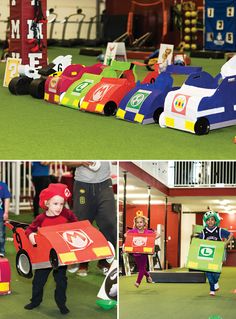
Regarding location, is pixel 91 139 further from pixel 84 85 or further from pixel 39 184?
pixel 39 184

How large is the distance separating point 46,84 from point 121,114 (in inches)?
60.6

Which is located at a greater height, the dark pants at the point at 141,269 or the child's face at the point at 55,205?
the child's face at the point at 55,205

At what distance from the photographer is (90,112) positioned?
330 inches

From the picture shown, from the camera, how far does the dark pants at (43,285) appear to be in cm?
404

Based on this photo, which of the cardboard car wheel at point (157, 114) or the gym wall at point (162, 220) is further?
the cardboard car wheel at point (157, 114)

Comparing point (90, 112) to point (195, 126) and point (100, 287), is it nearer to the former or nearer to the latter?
point (195, 126)

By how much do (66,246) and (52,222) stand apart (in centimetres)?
20

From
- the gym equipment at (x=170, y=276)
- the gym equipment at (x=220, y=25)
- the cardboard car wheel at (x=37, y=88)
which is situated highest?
the gym equipment at (x=220, y=25)

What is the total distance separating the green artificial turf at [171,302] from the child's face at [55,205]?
1.66 feet

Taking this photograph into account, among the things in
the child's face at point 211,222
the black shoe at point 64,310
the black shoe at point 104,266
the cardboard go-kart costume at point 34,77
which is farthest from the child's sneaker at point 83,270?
the cardboard go-kart costume at point 34,77

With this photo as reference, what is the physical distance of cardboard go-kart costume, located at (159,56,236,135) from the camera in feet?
22.8

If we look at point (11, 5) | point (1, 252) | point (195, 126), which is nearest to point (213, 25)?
point (11, 5)

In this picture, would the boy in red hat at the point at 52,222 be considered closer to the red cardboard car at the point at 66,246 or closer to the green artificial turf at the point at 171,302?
the red cardboard car at the point at 66,246

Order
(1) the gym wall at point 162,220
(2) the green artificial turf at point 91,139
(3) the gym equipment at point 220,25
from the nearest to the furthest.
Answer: (1) the gym wall at point 162,220
(2) the green artificial turf at point 91,139
(3) the gym equipment at point 220,25
